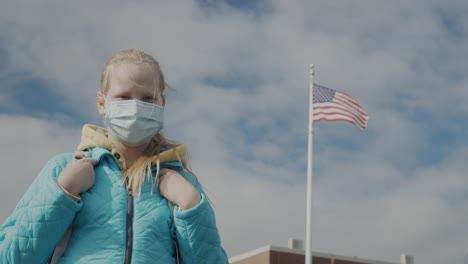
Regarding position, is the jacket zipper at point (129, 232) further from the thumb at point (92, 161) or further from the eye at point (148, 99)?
the eye at point (148, 99)

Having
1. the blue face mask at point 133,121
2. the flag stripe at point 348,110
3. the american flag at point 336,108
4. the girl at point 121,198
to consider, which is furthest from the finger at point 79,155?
the flag stripe at point 348,110

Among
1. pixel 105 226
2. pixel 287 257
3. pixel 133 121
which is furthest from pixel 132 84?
pixel 287 257

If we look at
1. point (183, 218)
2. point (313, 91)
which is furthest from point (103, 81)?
point (313, 91)

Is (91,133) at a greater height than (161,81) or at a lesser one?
lesser

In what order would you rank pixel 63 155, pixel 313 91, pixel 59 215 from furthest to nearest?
pixel 313 91 < pixel 63 155 < pixel 59 215

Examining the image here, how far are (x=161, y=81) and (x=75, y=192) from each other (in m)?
0.62

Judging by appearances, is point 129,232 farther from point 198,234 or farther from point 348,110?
point 348,110

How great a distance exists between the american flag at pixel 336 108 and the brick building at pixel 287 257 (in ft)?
36.6

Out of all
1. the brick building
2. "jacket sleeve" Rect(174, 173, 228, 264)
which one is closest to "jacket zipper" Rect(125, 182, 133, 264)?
"jacket sleeve" Rect(174, 173, 228, 264)

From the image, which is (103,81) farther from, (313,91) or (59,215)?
(313,91)

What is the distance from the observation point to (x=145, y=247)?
7.68 feet

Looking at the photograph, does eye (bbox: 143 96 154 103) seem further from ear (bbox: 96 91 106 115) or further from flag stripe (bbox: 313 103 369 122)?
flag stripe (bbox: 313 103 369 122)

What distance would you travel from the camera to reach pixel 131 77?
2.61 meters

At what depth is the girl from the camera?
229 centimetres
